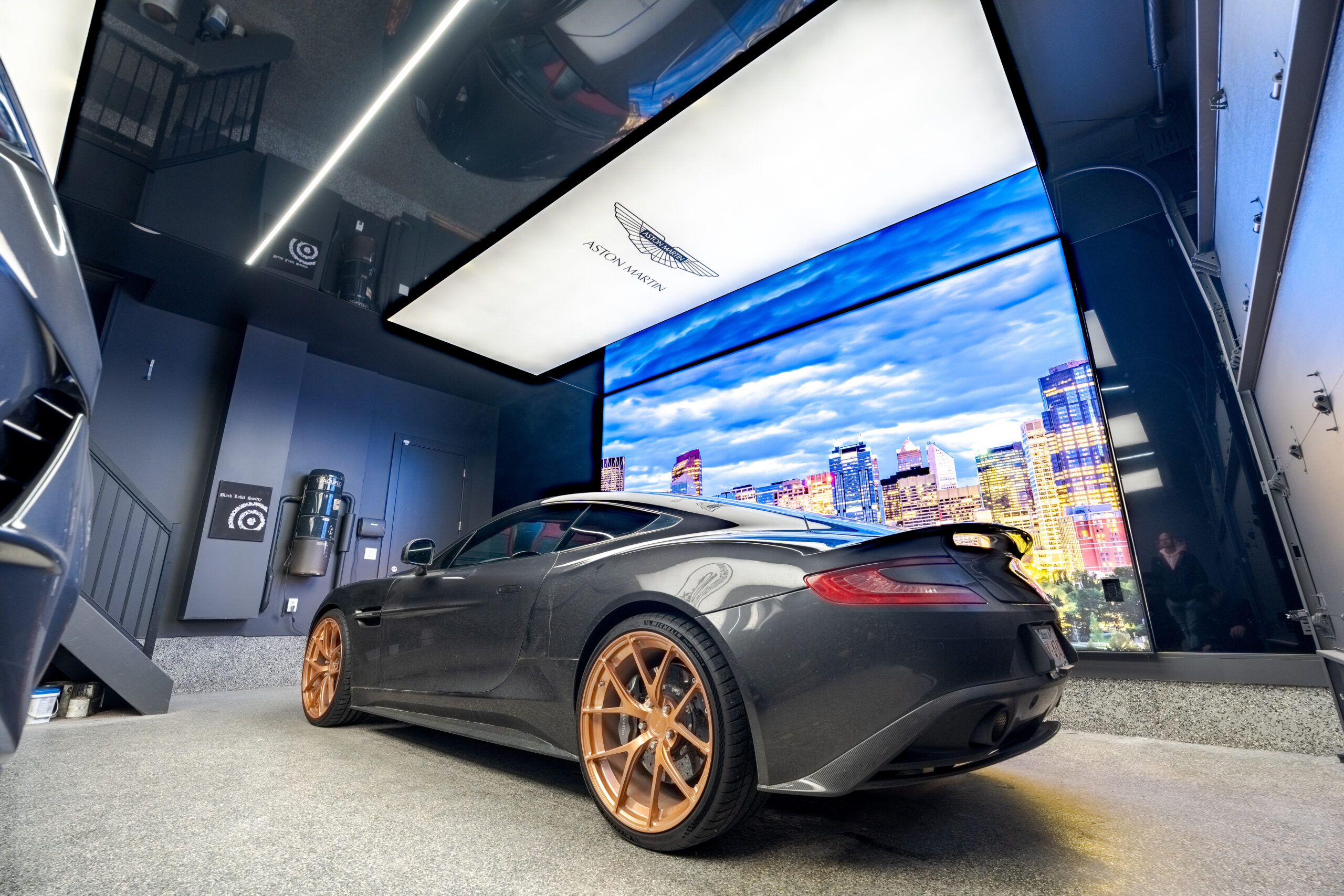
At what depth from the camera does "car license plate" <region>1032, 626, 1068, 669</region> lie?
49.4 inches

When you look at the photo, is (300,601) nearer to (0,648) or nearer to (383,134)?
(383,134)

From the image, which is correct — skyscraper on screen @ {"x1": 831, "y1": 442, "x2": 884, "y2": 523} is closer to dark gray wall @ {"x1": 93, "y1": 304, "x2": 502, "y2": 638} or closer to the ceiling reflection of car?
the ceiling reflection of car

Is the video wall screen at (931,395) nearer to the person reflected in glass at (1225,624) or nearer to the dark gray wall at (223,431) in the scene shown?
the person reflected in glass at (1225,624)

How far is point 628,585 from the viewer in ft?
4.82

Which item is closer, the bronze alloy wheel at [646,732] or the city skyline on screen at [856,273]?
the bronze alloy wheel at [646,732]

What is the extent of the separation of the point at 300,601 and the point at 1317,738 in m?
Answer: 7.06

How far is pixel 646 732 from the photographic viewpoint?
136 centimetres

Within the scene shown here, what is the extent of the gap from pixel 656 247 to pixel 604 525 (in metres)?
2.75

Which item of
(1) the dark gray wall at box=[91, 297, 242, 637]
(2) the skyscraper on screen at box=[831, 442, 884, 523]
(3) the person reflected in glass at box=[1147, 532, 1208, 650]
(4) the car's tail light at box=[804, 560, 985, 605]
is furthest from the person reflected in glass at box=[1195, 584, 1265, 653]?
(1) the dark gray wall at box=[91, 297, 242, 637]

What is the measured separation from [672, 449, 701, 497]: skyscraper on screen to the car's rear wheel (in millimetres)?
3736

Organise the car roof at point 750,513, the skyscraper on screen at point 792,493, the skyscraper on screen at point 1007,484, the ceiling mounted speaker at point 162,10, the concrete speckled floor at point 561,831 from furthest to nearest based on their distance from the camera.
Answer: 1. the skyscraper on screen at point 792,493
2. the ceiling mounted speaker at point 162,10
3. the skyscraper on screen at point 1007,484
4. the car roof at point 750,513
5. the concrete speckled floor at point 561,831

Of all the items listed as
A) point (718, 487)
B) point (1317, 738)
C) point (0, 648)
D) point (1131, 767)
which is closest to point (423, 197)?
point (718, 487)

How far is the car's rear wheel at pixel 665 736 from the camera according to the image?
1.20m

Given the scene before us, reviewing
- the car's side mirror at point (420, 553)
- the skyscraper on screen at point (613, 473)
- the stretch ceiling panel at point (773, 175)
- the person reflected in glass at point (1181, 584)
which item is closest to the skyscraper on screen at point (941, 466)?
the person reflected in glass at point (1181, 584)
